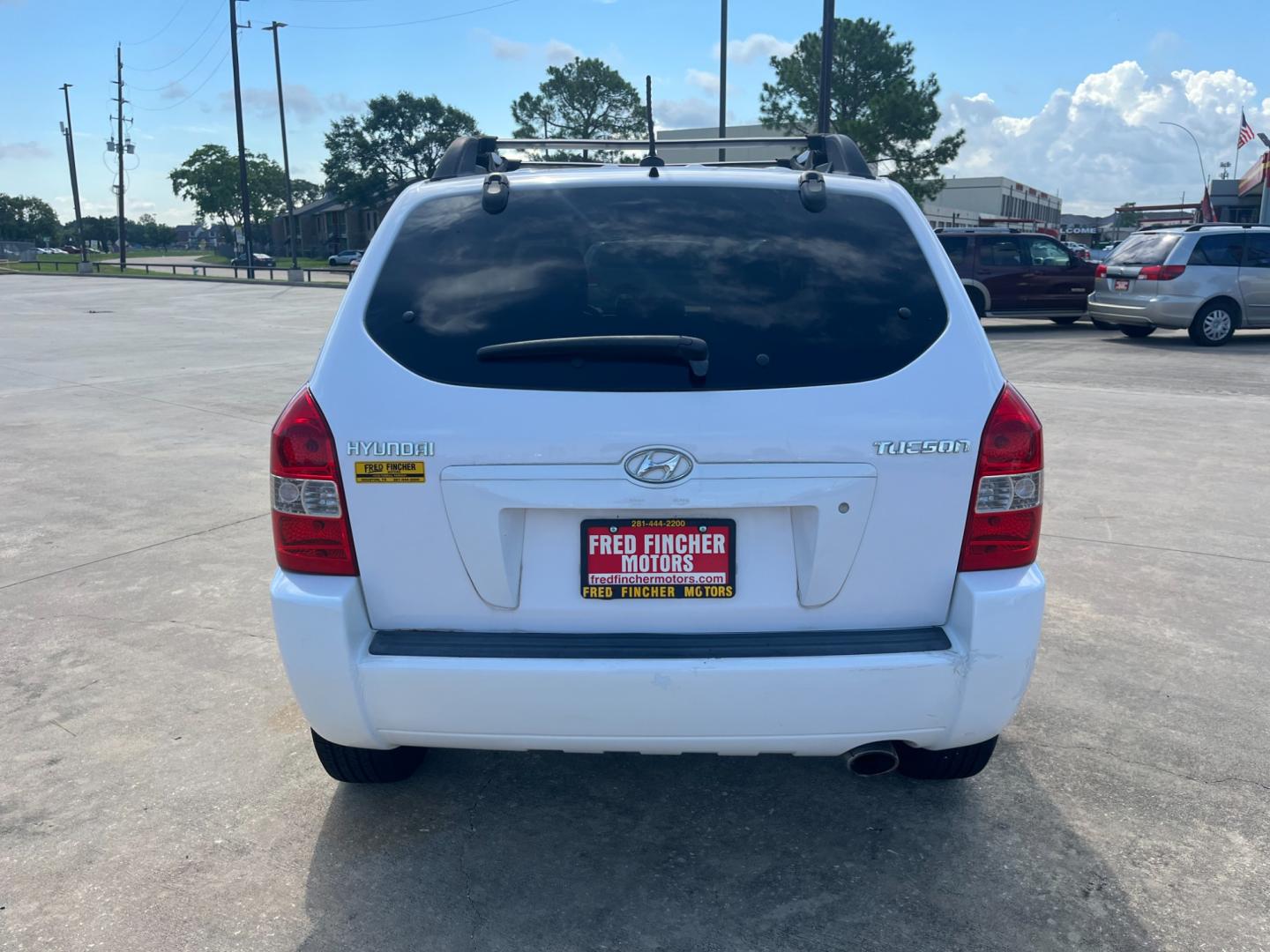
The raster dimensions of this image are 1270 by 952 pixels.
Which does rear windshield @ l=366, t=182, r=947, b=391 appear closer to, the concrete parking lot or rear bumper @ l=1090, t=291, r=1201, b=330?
the concrete parking lot

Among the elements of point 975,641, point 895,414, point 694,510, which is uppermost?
point 895,414

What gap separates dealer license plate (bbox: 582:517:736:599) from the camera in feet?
8.23

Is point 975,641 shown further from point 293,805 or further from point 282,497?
point 293,805

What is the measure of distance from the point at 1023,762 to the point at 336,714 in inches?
86.8

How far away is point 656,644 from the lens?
2.52 metres

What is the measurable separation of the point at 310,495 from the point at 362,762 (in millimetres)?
923

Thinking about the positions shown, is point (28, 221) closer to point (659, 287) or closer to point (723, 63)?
point (723, 63)

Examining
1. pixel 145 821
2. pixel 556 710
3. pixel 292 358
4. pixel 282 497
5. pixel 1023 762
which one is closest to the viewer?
pixel 556 710

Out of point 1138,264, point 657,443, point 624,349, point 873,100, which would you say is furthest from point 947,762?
point 873,100

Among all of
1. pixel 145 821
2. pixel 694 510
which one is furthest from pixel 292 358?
pixel 694 510

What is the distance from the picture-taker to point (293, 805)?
10.4 ft

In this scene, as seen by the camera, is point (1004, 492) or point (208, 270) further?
point (208, 270)

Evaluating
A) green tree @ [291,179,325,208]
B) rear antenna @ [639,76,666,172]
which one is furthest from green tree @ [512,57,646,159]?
rear antenna @ [639,76,666,172]

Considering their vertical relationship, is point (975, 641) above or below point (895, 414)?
below
